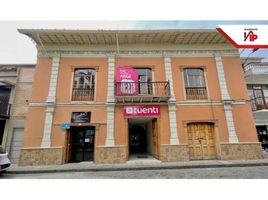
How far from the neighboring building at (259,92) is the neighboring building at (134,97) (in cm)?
316

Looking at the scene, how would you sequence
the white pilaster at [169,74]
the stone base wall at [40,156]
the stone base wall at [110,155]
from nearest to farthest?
the stone base wall at [40,156] < the stone base wall at [110,155] < the white pilaster at [169,74]

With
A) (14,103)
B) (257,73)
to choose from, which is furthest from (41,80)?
(257,73)

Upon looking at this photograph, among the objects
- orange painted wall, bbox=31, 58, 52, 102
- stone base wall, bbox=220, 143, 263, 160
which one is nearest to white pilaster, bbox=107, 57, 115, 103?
orange painted wall, bbox=31, 58, 52, 102

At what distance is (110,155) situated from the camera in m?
8.21

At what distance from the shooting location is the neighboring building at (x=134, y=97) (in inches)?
331

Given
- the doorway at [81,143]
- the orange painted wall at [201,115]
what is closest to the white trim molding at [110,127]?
the doorway at [81,143]

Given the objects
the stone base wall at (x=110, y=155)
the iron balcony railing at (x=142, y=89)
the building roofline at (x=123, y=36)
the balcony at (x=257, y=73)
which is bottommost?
the stone base wall at (x=110, y=155)

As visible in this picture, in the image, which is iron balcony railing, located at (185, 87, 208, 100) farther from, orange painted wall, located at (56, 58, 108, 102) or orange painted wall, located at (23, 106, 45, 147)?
orange painted wall, located at (23, 106, 45, 147)

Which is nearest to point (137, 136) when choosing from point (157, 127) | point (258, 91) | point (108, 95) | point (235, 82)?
point (157, 127)

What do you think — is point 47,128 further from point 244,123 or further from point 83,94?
point 244,123

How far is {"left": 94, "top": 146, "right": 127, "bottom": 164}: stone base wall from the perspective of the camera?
8125 mm

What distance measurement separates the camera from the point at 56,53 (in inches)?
374

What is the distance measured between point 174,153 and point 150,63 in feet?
18.7

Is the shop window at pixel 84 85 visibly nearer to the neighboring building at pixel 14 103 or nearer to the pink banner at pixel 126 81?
the pink banner at pixel 126 81
